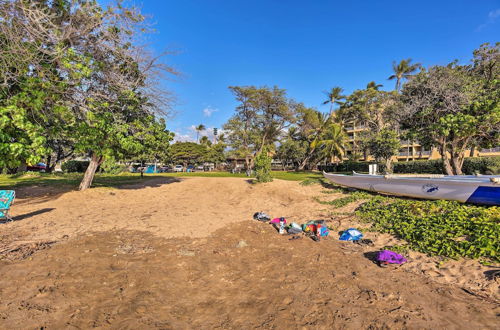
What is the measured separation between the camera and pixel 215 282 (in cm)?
380

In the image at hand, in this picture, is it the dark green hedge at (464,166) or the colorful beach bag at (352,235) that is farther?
the dark green hedge at (464,166)

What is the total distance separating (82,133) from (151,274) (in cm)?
824

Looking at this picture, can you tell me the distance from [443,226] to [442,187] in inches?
98.4

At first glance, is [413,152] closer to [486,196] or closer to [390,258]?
[486,196]

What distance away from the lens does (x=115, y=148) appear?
10.8 metres

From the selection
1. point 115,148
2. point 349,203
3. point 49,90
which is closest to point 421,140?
point 349,203

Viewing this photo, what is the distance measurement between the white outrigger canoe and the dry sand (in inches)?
118

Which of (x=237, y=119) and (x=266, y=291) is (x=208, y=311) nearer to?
(x=266, y=291)

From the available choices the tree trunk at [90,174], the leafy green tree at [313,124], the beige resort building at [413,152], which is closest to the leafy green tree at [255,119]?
the leafy green tree at [313,124]

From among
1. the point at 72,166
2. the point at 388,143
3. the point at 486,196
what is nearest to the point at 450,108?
the point at 388,143

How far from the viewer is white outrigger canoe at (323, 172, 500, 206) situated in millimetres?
6242

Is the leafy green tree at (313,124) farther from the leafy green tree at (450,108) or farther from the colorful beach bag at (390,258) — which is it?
the colorful beach bag at (390,258)

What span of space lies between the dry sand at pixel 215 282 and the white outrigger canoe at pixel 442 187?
2987 mm

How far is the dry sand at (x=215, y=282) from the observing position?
9.11ft
